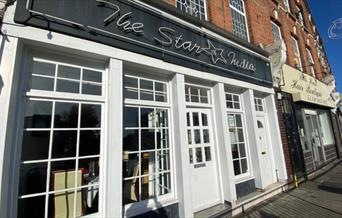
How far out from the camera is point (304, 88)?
8062 millimetres

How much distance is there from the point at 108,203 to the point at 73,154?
0.85 m

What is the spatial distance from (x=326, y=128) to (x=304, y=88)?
4654 millimetres

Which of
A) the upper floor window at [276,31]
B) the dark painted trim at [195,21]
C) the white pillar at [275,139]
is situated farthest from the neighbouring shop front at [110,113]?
the upper floor window at [276,31]

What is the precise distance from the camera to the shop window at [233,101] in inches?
200

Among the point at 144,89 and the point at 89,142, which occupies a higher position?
the point at 144,89

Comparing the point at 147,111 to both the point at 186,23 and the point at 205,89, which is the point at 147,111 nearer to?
the point at 205,89

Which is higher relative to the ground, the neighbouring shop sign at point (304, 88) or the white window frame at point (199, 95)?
the neighbouring shop sign at point (304, 88)

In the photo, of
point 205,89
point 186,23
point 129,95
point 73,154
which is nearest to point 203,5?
point 186,23

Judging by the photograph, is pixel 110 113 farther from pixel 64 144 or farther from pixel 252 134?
pixel 252 134

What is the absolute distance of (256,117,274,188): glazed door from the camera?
5283 mm

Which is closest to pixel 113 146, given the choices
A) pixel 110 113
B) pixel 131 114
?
pixel 110 113

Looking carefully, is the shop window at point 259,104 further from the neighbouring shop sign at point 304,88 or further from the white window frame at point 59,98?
the white window frame at point 59,98

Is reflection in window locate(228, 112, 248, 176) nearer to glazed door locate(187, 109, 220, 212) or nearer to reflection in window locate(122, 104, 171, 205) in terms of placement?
glazed door locate(187, 109, 220, 212)

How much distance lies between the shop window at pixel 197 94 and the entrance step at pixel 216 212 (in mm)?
2393
